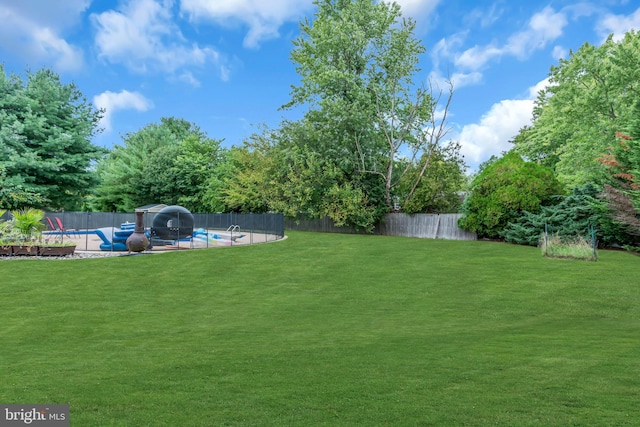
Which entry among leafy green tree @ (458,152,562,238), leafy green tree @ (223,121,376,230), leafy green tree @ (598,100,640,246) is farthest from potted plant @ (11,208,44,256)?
leafy green tree @ (598,100,640,246)

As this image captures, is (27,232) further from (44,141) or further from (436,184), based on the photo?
(436,184)

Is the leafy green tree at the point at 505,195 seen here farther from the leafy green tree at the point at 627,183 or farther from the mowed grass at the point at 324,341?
the mowed grass at the point at 324,341

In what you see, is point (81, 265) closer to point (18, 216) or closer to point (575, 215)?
point (18, 216)

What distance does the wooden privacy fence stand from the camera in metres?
33.3

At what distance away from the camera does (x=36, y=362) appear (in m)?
7.34

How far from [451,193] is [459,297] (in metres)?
24.5

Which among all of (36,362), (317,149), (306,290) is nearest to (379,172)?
(317,149)

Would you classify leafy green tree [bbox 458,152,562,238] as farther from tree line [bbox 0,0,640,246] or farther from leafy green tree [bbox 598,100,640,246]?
leafy green tree [bbox 598,100,640,246]

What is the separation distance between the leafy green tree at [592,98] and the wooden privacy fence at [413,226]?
8865 mm

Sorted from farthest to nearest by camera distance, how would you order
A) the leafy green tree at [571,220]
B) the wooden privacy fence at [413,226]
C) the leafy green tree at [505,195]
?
the wooden privacy fence at [413,226]
the leafy green tree at [505,195]
the leafy green tree at [571,220]

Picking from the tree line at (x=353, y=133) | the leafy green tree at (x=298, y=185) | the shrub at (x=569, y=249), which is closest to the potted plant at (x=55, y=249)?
the tree line at (x=353, y=133)

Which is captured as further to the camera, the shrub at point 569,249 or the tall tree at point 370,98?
the tall tree at point 370,98

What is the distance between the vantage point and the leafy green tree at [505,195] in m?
28.7

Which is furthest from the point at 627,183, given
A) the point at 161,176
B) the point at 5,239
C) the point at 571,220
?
the point at 161,176
